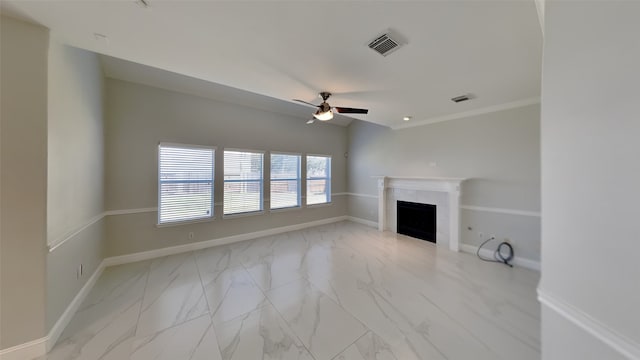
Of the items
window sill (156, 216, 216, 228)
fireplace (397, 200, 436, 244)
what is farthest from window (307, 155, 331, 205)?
window sill (156, 216, 216, 228)

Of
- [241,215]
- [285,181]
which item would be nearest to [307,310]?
[241,215]

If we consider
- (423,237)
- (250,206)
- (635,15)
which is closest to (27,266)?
(250,206)

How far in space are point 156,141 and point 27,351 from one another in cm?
309

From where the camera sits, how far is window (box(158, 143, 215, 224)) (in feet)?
13.1

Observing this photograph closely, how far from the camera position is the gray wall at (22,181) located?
5.52 ft

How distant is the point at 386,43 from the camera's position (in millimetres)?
2021

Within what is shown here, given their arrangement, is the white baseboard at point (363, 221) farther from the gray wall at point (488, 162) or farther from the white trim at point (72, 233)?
the white trim at point (72, 233)

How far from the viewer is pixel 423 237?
5.05 meters

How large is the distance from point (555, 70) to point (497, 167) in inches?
134

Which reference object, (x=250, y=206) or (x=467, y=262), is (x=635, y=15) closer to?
(x=467, y=262)

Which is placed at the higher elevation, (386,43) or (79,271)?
(386,43)

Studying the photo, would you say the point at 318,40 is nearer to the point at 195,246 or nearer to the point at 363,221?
the point at 195,246

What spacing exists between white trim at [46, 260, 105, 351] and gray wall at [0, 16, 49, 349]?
0.41ft

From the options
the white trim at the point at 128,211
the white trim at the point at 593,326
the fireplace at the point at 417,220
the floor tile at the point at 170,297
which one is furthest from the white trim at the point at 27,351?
the fireplace at the point at 417,220
